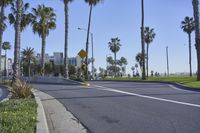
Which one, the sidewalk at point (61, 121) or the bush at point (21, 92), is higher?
the bush at point (21, 92)

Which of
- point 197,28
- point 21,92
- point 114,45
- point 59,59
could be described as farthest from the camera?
point 59,59

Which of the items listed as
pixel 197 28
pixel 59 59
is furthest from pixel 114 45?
pixel 197 28

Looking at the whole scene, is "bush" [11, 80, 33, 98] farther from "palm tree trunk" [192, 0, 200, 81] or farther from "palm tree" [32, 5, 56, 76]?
"palm tree" [32, 5, 56, 76]

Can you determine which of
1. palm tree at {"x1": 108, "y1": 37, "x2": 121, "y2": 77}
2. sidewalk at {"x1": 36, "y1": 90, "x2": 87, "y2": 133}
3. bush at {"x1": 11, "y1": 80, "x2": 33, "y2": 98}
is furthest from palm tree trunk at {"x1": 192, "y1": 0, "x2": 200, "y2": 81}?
palm tree at {"x1": 108, "y1": 37, "x2": 121, "y2": 77}

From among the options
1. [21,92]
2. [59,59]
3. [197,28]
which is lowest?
[21,92]

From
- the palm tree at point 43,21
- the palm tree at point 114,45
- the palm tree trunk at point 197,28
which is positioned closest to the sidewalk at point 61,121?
the palm tree trunk at point 197,28

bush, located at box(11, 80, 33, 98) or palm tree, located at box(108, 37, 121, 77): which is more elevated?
palm tree, located at box(108, 37, 121, 77)

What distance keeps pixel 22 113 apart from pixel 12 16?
131 feet

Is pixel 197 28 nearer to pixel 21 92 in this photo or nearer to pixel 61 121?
pixel 21 92

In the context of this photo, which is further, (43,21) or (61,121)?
(43,21)

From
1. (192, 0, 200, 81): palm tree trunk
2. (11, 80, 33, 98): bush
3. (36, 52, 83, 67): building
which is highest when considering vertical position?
(36, 52, 83, 67): building

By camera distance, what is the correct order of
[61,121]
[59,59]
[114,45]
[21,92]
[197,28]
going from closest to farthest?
[61,121], [21,92], [197,28], [114,45], [59,59]

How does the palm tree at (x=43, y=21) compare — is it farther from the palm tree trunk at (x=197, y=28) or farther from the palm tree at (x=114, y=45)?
the palm tree at (x=114, y=45)

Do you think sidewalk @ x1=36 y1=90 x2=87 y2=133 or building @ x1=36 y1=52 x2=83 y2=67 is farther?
building @ x1=36 y1=52 x2=83 y2=67
